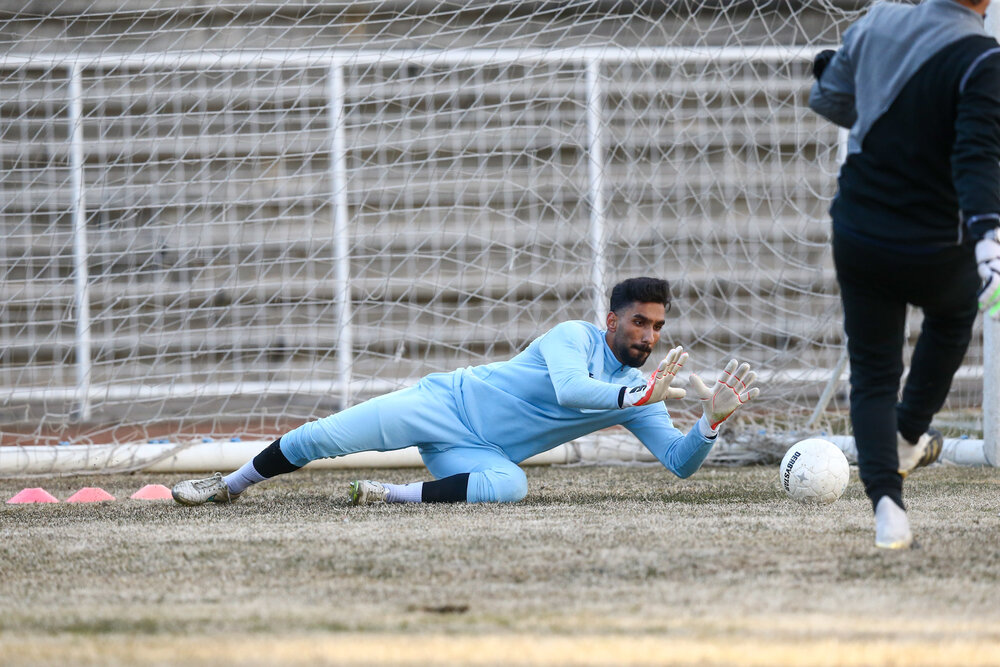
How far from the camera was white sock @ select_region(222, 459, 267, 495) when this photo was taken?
4157mm

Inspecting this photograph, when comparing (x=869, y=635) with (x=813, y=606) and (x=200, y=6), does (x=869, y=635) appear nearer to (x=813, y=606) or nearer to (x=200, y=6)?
(x=813, y=606)

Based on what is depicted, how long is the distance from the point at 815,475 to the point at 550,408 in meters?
0.97

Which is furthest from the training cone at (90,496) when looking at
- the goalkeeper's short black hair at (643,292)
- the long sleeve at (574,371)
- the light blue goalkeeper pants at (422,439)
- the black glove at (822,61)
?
the black glove at (822,61)

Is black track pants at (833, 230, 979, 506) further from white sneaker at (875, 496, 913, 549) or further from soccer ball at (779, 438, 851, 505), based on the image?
soccer ball at (779, 438, 851, 505)

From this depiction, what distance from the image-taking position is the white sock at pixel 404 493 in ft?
13.3

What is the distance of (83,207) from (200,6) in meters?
1.48

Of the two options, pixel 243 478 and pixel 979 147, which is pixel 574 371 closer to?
pixel 243 478

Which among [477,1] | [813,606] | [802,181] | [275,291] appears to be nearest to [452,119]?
[477,1]

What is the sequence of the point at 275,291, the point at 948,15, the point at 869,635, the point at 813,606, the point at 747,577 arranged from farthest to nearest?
the point at 275,291 → the point at 948,15 → the point at 747,577 → the point at 813,606 → the point at 869,635

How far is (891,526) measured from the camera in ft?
8.81

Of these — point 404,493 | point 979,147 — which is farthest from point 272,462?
point 979,147

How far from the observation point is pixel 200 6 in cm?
704

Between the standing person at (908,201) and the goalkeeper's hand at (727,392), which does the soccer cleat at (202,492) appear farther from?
the standing person at (908,201)

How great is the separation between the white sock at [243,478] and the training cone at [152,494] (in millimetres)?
553
